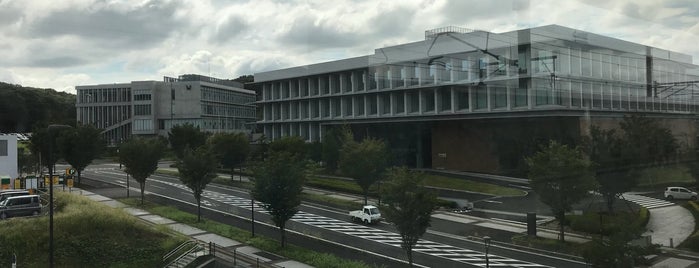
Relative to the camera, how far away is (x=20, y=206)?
22891mm

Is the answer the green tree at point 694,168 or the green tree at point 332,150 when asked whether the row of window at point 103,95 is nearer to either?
the green tree at point 332,150

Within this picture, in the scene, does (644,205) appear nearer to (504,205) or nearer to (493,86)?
(504,205)

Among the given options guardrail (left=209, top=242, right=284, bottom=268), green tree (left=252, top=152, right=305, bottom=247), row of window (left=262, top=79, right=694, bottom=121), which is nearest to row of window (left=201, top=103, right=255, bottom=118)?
row of window (left=262, top=79, right=694, bottom=121)

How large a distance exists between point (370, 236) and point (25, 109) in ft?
174

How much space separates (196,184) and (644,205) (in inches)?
750

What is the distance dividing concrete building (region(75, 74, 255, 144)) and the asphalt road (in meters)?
43.2

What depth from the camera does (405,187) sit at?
15859mm

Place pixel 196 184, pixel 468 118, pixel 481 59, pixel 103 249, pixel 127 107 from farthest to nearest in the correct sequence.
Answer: pixel 127 107
pixel 468 118
pixel 481 59
pixel 196 184
pixel 103 249

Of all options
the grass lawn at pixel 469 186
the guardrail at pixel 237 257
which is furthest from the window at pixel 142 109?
Answer: the guardrail at pixel 237 257

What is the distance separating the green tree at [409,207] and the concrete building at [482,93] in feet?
22.8

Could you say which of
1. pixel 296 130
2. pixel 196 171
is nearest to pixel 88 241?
pixel 196 171

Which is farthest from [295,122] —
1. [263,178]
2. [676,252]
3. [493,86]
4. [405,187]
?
[676,252]

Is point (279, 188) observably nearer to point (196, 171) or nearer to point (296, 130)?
point (196, 171)

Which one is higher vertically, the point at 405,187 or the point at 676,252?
the point at 405,187
